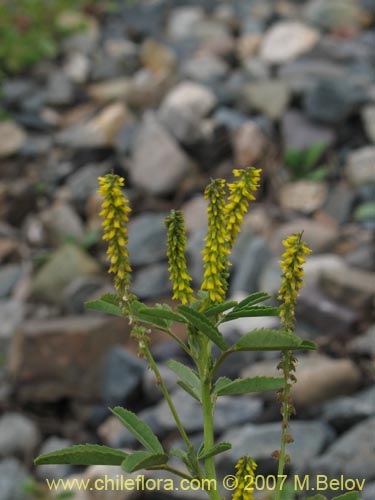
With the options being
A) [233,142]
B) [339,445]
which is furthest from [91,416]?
[233,142]

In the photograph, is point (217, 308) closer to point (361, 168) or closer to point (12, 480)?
point (12, 480)

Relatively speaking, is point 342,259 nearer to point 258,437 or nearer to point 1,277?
point 258,437

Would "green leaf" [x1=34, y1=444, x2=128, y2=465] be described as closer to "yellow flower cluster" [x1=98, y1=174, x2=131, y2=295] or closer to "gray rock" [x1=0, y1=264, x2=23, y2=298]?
"yellow flower cluster" [x1=98, y1=174, x2=131, y2=295]

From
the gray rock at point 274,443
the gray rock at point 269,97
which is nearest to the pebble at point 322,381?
the gray rock at point 274,443

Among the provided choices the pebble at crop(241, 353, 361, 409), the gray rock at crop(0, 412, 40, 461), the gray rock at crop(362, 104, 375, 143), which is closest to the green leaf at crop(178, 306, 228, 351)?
the pebble at crop(241, 353, 361, 409)

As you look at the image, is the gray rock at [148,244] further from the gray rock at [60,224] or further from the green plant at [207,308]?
the green plant at [207,308]

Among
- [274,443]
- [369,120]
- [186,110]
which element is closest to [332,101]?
[369,120]
